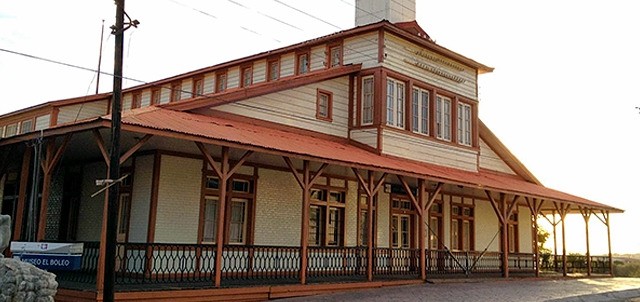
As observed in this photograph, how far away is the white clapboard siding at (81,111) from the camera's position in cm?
2517

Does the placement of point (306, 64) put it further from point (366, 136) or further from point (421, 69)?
point (421, 69)

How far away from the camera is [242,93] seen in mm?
16781

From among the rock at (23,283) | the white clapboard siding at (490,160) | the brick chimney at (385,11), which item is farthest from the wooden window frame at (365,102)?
the rock at (23,283)

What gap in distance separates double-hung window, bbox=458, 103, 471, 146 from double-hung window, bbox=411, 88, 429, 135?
2.07 m

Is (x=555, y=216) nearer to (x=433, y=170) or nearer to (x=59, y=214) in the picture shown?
(x=433, y=170)

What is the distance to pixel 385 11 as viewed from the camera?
23.5m

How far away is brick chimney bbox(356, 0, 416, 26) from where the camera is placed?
2348 cm

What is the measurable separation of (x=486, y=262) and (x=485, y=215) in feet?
7.47

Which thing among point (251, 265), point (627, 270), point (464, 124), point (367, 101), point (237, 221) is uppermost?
point (464, 124)

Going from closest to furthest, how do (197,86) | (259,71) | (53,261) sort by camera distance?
(53,261)
(259,71)
(197,86)

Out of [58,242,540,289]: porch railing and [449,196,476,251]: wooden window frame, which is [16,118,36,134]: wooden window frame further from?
[449,196,476,251]: wooden window frame

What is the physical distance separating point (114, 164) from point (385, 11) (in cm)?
1552

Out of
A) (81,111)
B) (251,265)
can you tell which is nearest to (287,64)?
(251,265)

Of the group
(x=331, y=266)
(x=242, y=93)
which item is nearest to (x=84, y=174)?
(x=242, y=93)
